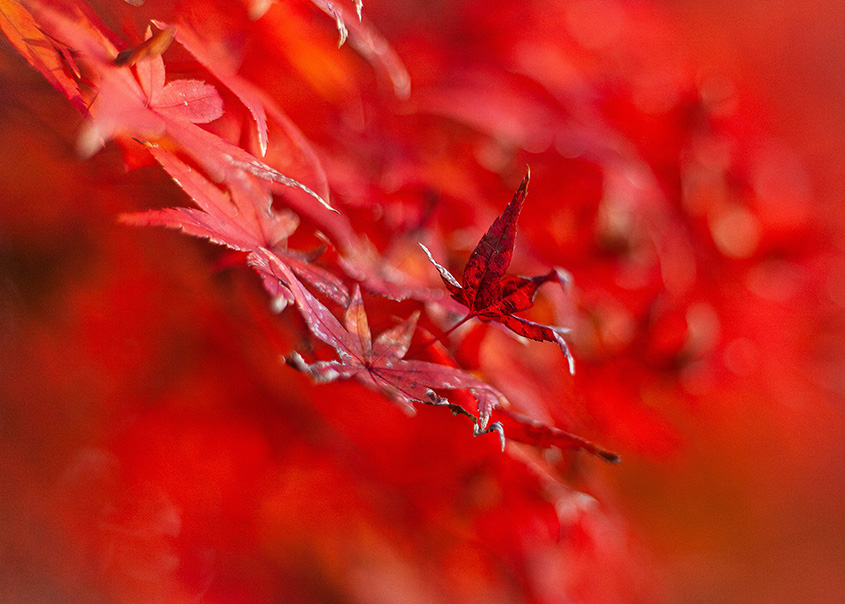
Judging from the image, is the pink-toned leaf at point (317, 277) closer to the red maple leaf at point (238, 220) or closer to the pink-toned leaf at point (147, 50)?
the red maple leaf at point (238, 220)

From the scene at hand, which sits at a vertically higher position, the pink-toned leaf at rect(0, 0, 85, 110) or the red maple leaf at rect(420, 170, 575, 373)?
the pink-toned leaf at rect(0, 0, 85, 110)

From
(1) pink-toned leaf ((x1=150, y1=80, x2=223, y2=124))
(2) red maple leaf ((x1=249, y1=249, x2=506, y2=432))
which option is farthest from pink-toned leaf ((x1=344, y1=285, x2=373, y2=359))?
(1) pink-toned leaf ((x1=150, y1=80, x2=223, y2=124))

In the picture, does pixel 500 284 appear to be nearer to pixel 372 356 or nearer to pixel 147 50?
pixel 372 356

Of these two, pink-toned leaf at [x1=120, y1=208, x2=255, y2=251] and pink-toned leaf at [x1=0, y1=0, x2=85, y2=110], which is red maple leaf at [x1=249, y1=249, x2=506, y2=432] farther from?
pink-toned leaf at [x1=0, y1=0, x2=85, y2=110]

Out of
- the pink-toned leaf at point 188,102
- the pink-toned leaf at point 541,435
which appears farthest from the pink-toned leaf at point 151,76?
the pink-toned leaf at point 541,435

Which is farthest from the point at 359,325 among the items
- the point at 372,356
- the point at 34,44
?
the point at 34,44

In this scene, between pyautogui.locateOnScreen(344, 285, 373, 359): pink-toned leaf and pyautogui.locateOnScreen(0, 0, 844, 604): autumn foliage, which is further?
pyautogui.locateOnScreen(0, 0, 844, 604): autumn foliage
